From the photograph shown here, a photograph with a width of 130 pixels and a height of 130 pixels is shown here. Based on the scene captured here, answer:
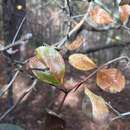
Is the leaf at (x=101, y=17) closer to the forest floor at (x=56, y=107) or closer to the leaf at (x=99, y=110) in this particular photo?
the leaf at (x=99, y=110)

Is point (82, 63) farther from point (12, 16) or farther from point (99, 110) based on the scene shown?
point (12, 16)

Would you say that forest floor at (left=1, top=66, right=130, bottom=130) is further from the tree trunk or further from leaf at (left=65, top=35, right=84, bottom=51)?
leaf at (left=65, top=35, right=84, bottom=51)

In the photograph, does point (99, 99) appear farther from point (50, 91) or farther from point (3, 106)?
point (50, 91)

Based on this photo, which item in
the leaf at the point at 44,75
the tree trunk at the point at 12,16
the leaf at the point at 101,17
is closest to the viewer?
the leaf at the point at 44,75

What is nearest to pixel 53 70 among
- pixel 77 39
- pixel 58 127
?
pixel 58 127

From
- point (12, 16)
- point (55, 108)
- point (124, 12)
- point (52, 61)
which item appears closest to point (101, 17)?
point (124, 12)

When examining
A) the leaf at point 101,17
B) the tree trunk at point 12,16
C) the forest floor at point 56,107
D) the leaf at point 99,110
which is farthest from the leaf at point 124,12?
the forest floor at point 56,107
